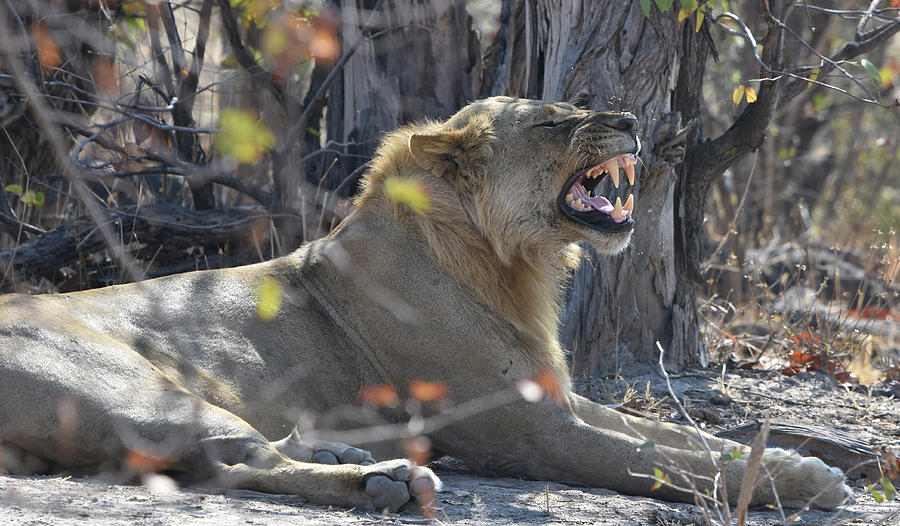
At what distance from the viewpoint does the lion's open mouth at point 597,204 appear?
14.8 ft

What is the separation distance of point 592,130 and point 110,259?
319 centimetres

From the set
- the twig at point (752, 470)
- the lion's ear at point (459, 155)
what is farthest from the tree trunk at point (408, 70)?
the twig at point (752, 470)

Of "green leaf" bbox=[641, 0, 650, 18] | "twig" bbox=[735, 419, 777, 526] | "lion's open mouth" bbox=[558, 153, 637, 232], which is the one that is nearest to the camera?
"twig" bbox=[735, 419, 777, 526]

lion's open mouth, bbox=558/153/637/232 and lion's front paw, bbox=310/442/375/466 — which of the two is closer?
lion's front paw, bbox=310/442/375/466

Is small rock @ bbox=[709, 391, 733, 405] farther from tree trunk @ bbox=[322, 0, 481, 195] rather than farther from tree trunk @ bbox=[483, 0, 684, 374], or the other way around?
tree trunk @ bbox=[322, 0, 481, 195]

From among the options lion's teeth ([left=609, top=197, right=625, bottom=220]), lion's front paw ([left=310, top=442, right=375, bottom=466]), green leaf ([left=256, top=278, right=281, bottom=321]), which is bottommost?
lion's front paw ([left=310, top=442, right=375, bottom=466])

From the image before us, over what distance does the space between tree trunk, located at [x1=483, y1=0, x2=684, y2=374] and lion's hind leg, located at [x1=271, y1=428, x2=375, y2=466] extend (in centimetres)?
229

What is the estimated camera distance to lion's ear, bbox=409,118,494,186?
4516mm

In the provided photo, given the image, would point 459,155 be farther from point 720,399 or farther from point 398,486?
point 720,399

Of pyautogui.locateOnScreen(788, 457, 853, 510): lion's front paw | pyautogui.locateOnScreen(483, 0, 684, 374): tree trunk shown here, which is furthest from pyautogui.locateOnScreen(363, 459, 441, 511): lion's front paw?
pyautogui.locateOnScreen(483, 0, 684, 374): tree trunk

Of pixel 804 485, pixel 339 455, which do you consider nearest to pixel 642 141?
Result: pixel 804 485

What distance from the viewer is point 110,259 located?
20.6ft

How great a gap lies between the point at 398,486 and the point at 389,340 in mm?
1003

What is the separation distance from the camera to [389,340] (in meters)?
4.35
